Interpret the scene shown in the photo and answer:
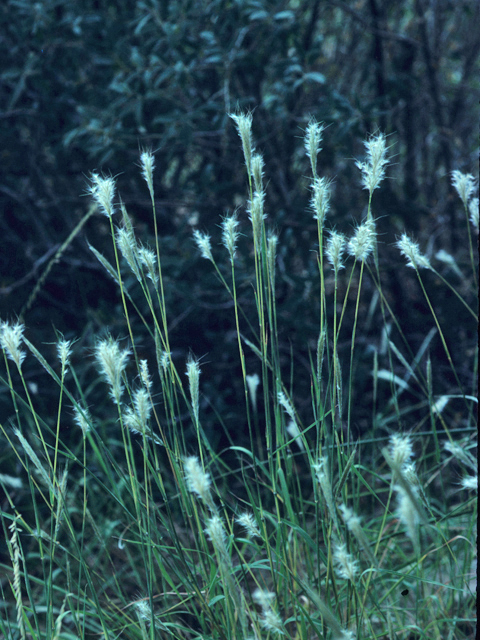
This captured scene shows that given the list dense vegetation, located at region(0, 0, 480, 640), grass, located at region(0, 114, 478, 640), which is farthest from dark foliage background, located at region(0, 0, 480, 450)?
grass, located at region(0, 114, 478, 640)

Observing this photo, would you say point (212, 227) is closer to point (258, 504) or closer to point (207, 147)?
point (207, 147)

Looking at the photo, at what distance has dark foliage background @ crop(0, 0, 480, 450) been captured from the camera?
1.57 meters

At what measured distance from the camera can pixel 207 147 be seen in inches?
72.4

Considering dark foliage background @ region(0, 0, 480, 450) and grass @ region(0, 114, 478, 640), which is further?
dark foliage background @ region(0, 0, 480, 450)

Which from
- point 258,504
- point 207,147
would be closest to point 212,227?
point 207,147

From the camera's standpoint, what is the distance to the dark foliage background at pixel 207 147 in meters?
1.57

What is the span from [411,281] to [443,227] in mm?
227

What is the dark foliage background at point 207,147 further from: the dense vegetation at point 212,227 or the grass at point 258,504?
the grass at point 258,504

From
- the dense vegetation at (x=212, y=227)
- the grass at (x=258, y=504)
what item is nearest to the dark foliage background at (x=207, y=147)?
the dense vegetation at (x=212, y=227)

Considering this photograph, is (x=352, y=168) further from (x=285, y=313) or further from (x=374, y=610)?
(x=374, y=610)

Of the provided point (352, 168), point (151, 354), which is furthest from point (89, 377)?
point (352, 168)

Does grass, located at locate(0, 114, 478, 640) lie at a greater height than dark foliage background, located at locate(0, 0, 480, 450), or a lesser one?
lesser

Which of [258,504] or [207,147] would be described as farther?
[207,147]

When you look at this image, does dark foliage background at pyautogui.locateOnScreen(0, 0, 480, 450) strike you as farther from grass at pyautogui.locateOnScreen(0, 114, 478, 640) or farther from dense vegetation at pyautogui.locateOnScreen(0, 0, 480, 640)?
grass at pyautogui.locateOnScreen(0, 114, 478, 640)
